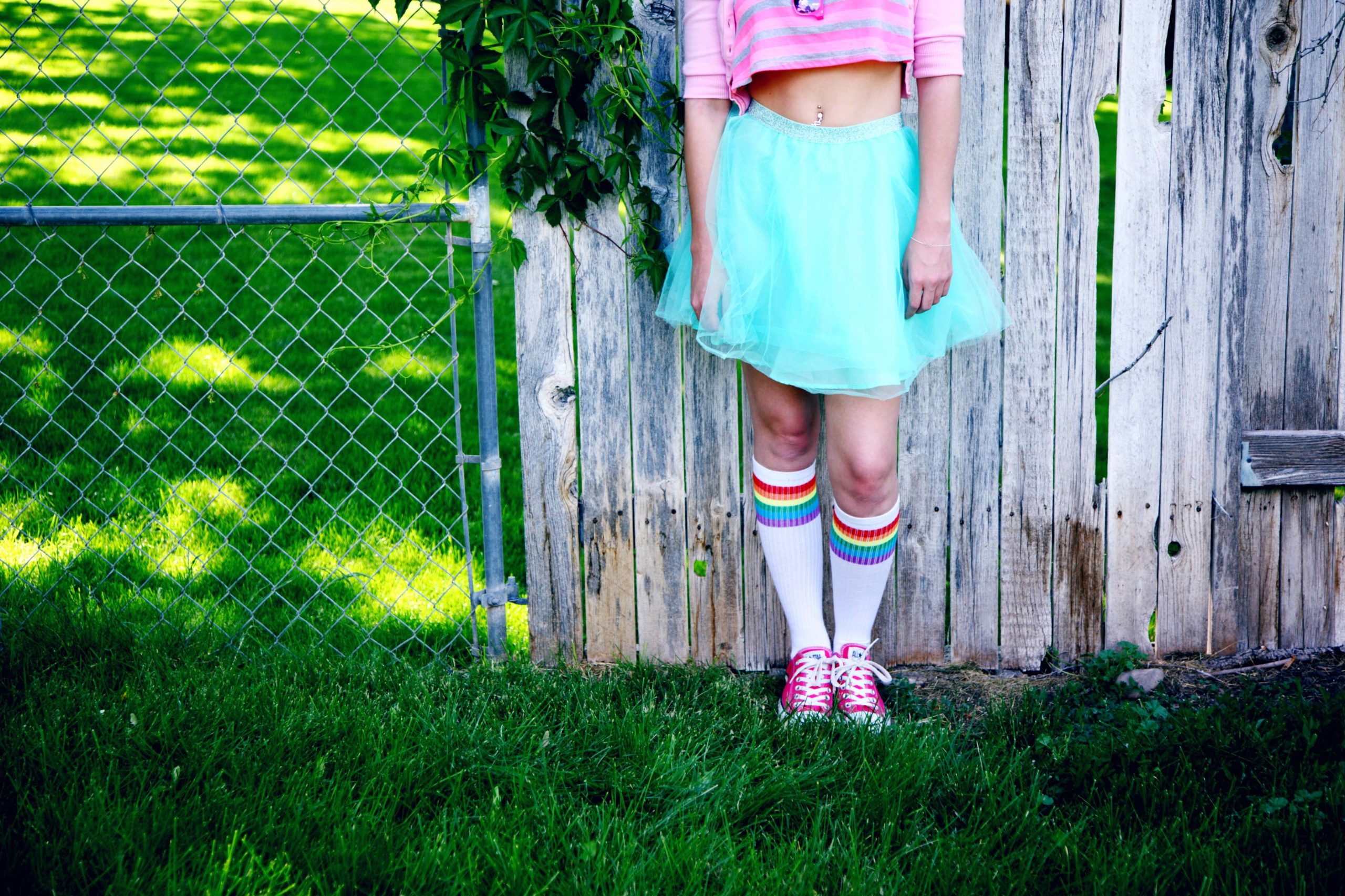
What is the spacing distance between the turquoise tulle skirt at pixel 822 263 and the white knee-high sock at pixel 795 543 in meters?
0.36

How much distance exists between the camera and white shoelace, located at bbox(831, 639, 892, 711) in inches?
90.0

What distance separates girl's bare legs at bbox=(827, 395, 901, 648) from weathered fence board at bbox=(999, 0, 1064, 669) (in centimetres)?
32

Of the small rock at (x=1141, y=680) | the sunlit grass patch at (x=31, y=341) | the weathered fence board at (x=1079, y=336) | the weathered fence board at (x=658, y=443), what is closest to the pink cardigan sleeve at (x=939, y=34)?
the weathered fence board at (x=1079, y=336)

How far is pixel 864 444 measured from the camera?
2174mm

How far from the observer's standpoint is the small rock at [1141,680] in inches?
94.9

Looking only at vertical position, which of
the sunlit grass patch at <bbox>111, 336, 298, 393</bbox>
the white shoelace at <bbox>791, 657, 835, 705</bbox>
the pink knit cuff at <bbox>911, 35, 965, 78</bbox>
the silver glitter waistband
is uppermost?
the pink knit cuff at <bbox>911, 35, 965, 78</bbox>

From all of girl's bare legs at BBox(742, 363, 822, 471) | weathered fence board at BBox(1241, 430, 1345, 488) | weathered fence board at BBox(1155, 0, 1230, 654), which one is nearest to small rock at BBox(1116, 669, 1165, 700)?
weathered fence board at BBox(1155, 0, 1230, 654)

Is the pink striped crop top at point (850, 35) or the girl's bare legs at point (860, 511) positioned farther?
the girl's bare legs at point (860, 511)

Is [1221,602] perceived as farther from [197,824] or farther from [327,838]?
[197,824]

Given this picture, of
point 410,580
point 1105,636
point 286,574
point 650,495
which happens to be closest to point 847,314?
point 650,495

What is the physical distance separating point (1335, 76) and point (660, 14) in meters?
1.57

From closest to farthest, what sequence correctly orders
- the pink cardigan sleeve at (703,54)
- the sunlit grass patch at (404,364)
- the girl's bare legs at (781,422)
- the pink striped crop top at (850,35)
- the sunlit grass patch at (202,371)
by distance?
the pink striped crop top at (850,35), the pink cardigan sleeve at (703,54), the girl's bare legs at (781,422), the sunlit grass patch at (202,371), the sunlit grass patch at (404,364)

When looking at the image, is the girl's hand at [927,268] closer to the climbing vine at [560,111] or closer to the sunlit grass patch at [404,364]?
the climbing vine at [560,111]

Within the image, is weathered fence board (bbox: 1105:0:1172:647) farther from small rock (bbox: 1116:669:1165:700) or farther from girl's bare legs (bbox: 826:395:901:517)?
girl's bare legs (bbox: 826:395:901:517)
